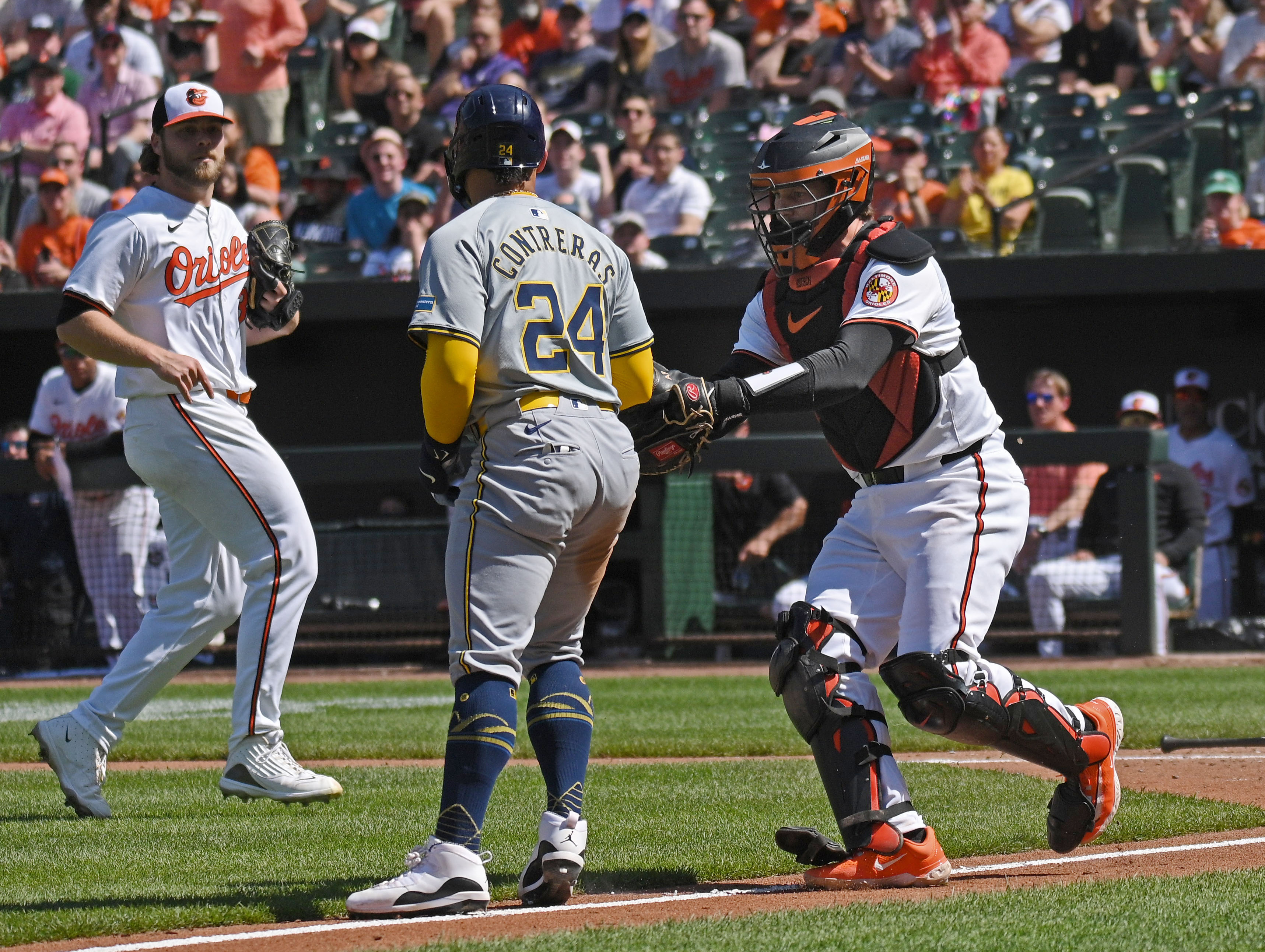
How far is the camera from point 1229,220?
11180 millimetres

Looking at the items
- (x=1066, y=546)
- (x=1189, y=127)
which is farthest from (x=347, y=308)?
(x=1189, y=127)

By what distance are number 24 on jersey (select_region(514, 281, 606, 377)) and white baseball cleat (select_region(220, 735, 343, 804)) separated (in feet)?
6.06

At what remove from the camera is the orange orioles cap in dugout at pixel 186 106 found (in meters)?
5.02

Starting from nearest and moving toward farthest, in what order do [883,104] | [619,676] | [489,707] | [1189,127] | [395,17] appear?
[489,707], [619,676], [1189,127], [883,104], [395,17]

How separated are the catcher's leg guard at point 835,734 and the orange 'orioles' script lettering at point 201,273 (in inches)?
85.6

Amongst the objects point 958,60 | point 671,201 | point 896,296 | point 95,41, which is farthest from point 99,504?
point 896,296

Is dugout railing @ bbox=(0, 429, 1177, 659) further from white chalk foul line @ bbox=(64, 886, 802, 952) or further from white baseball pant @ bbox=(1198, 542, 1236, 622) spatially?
white chalk foul line @ bbox=(64, 886, 802, 952)

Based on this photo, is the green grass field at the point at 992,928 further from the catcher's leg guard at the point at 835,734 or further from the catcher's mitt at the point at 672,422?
the catcher's mitt at the point at 672,422

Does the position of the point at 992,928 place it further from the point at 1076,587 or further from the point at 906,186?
the point at 906,186

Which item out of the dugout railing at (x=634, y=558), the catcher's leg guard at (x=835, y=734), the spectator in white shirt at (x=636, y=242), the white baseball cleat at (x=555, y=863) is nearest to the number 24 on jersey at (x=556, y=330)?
the catcher's leg guard at (x=835, y=734)

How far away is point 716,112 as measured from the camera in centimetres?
1295

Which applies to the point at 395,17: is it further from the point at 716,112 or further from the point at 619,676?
the point at 619,676

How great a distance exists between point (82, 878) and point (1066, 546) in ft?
24.7

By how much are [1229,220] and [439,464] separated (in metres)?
8.87
